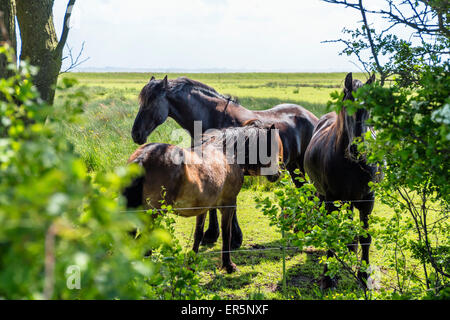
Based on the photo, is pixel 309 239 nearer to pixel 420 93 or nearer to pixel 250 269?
pixel 420 93

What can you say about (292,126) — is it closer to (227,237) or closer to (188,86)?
(188,86)

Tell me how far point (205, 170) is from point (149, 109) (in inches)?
74.6

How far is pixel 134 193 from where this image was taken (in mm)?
3676

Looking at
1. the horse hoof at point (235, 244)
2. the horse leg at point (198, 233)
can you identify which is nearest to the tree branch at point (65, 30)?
the horse leg at point (198, 233)

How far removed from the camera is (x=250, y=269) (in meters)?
4.88

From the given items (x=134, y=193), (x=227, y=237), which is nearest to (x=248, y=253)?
(x=227, y=237)

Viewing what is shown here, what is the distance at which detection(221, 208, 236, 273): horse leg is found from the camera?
15.1 ft

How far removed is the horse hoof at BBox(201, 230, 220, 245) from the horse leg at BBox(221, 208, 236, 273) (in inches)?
38.7

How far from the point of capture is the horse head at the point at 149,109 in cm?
553

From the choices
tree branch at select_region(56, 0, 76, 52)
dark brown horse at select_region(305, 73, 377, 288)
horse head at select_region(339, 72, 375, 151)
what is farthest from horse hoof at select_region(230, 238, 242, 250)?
tree branch at select_region(56, 0, 76, 52)

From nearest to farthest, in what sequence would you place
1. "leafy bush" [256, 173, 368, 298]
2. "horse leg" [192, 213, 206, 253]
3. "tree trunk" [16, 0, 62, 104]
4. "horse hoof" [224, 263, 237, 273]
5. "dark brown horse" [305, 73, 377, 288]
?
"leafy bush" [256, 173, 368, 298], "dark brown horse" [305, 73, 377, 288], "tree trunk" [16, 0, 62, 104], "horse leg" [192, 213, 206, 253], "horse hoof" [224, 263, 237, 273]

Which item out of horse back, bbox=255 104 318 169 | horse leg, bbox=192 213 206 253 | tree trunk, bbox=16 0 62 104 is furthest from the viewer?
horse back, bbox=255 104 318 169

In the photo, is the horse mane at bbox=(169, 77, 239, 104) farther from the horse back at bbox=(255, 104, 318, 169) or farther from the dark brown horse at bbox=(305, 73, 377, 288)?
the dark brown horse at bbox=(305, 73, 377, 288)

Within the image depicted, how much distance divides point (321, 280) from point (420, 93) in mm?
2851
